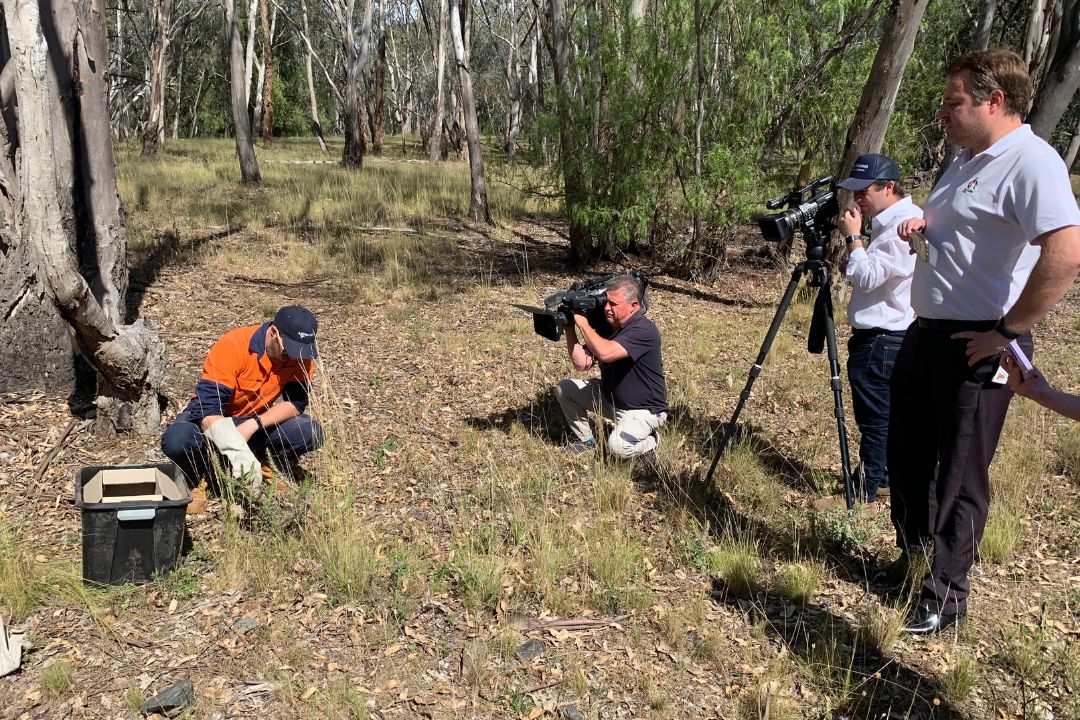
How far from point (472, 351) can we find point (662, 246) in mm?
3644

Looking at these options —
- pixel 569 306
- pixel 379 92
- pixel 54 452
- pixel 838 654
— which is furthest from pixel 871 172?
pixel 379 92

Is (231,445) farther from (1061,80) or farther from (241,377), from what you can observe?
(1061,80)

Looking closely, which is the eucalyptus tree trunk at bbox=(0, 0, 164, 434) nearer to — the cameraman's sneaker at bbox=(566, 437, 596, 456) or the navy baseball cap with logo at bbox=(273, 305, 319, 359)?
the navy baseball cap with logo at bbox=(273, 305, 319, 359)

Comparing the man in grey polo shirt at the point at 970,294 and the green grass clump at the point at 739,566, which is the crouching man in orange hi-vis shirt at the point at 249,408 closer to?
the green grass clump at the point at 739,566

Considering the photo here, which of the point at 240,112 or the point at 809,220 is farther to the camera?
the point at 240,112

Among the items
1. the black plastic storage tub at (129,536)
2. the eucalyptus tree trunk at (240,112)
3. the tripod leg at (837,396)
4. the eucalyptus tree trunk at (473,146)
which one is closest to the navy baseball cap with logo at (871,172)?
the tripod leg at (837,396)

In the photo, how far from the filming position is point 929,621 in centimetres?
323

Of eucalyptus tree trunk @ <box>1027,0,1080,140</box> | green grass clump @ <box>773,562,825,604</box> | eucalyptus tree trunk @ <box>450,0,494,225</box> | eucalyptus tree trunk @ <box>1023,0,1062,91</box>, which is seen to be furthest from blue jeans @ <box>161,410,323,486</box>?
eucalyptus tree trunk @ <box>1023,0,1062,91</box>

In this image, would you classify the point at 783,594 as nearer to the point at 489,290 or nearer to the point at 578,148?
the point at 489,290

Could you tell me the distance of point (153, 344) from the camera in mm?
4723

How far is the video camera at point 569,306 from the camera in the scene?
4.37 meters

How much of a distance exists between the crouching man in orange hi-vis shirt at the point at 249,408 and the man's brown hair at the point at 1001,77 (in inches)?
121

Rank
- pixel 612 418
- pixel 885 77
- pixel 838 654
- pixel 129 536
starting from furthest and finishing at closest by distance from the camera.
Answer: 1. pixel 885 77
2. pixel 612 418
3. pixel 129 536
4. pixel 838 654

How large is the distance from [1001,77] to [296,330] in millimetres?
3202
